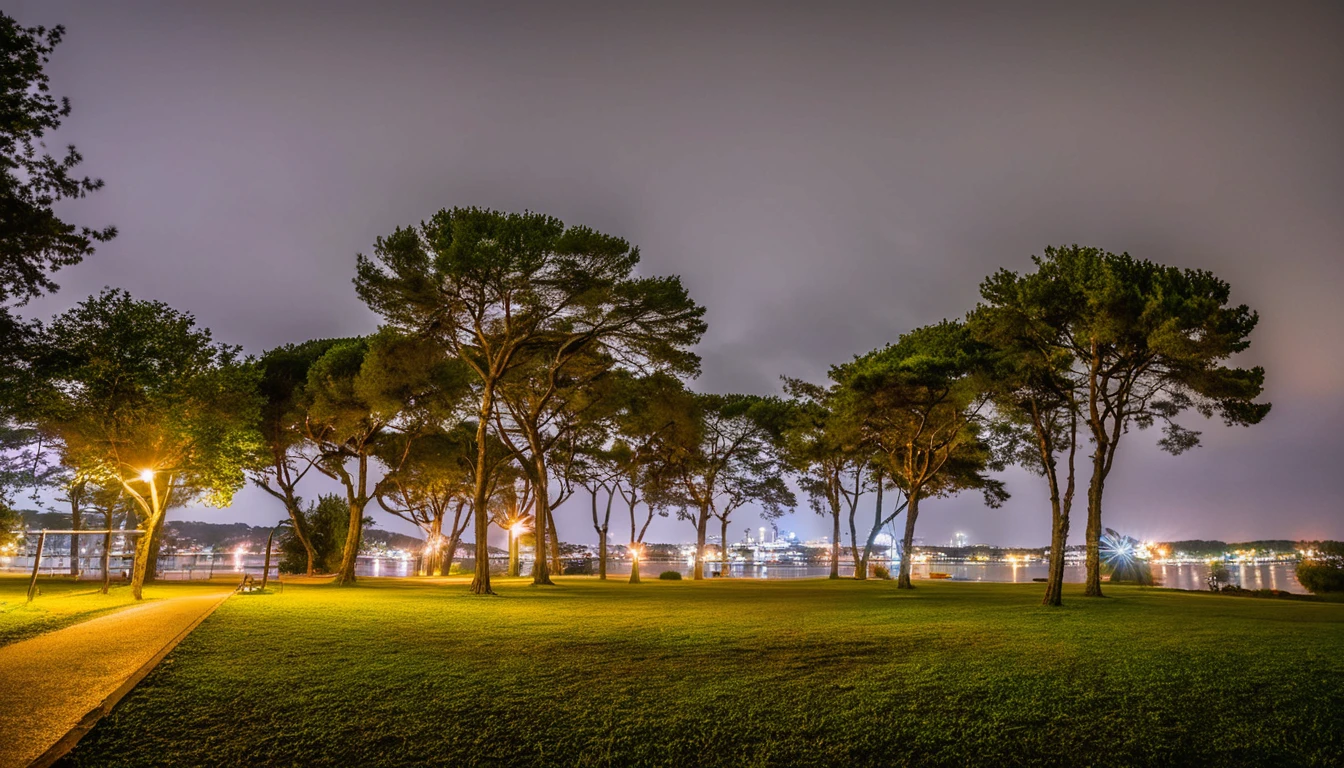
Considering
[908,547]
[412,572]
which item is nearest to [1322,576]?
[908,547]

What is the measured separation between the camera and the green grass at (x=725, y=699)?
4.49 m

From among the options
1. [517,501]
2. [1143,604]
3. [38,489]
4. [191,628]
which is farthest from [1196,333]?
[38,489]

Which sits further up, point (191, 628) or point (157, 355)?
point (157, 355)

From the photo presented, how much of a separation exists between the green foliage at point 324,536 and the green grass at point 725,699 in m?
26.8

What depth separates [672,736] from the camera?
4691 mm

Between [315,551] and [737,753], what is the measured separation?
35.1 meters

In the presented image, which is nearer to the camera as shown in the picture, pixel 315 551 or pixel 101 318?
pixel 101 318

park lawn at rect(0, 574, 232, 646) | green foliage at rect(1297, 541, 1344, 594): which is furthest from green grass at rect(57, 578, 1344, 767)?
green foliage at rect(1297, 541, 1344, 594)

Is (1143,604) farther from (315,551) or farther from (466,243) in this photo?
(315,551)

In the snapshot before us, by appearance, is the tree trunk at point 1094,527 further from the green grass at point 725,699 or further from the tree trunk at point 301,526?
the tree trunk at point 301,526

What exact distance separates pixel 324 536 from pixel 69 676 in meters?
31.3

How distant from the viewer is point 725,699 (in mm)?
5543

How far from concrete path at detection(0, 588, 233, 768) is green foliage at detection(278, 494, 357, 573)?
25714mm

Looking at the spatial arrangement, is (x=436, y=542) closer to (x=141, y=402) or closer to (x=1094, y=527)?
(x=141, y=402)
